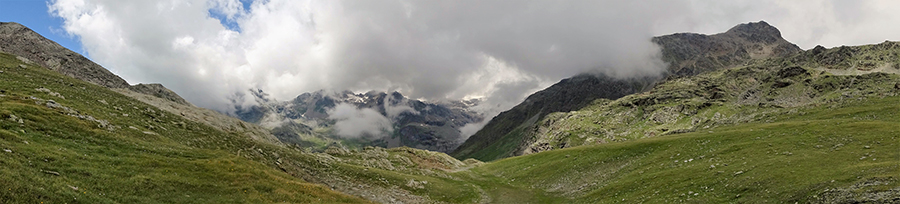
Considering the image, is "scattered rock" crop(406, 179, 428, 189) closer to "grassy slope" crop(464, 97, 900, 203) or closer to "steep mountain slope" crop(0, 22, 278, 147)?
"grassy slope" crop(464, 97, 900, 203)

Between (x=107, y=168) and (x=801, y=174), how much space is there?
57423 mm

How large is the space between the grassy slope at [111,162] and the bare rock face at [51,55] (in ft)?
208

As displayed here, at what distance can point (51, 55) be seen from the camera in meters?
102

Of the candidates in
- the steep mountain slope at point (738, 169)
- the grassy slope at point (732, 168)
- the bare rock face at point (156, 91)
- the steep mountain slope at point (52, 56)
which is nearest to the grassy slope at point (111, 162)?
the grassy slope at point (732, 168)

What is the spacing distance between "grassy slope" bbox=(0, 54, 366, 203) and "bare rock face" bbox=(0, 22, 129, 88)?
63292 millimetres

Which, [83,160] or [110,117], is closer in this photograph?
[83,160]

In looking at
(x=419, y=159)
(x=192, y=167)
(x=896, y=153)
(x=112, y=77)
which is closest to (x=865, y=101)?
(x=896, y=153)

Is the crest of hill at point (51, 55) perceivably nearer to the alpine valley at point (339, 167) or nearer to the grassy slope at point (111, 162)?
the alpine valley at point (339, 167)

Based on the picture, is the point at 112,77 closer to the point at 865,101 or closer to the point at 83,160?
the point at 83,160

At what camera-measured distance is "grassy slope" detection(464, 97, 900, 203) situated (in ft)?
91.4

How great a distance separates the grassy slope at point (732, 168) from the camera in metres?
27.9

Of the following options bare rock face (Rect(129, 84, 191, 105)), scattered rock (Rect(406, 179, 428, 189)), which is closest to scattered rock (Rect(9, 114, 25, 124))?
scattered rock (Rect(406, 179, 428, 189))

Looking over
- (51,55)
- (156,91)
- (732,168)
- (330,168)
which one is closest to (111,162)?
(330,168)

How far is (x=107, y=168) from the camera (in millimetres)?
28578
